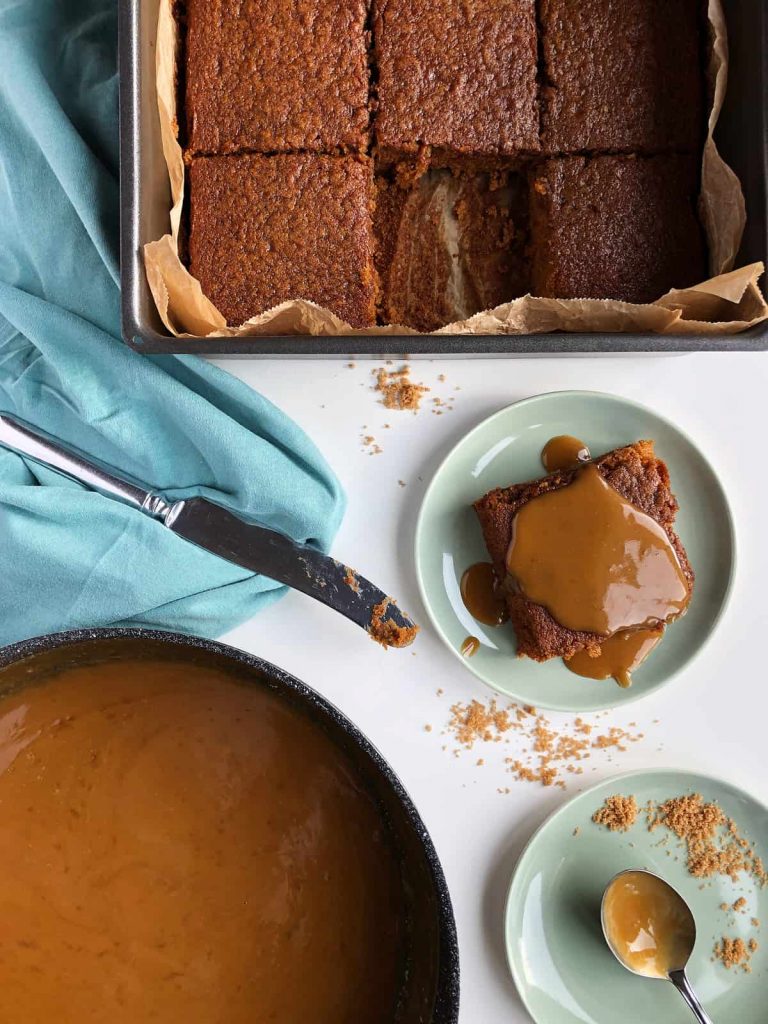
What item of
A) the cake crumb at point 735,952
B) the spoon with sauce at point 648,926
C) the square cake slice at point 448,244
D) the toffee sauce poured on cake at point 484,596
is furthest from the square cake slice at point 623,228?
the cake crumb at point 735,952

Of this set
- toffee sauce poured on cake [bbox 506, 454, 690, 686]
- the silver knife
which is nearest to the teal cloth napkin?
the silver knife

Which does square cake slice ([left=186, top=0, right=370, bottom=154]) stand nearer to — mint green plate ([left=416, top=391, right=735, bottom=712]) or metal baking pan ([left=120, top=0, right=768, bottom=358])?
metal baking pan ([left=120, top=0, right=768, bottom=358])

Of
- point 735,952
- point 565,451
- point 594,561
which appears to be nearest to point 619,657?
point 594,561

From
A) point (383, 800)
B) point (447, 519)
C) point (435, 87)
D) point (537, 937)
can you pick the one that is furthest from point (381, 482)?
point (537, 937)

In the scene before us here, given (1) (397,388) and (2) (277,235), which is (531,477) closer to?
(1) (397,388)

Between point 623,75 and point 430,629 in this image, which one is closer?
point 623,75

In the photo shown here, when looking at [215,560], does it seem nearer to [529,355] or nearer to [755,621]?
[529,355]

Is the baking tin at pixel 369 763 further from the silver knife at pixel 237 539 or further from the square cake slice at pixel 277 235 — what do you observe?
the square cake slice at pixel 277 235
